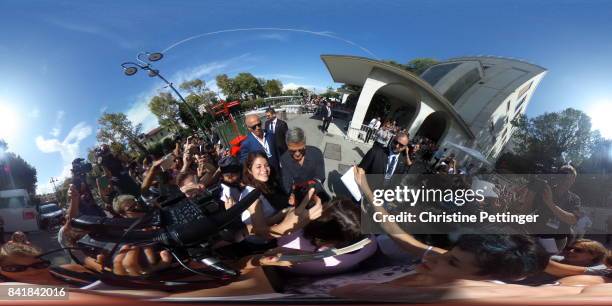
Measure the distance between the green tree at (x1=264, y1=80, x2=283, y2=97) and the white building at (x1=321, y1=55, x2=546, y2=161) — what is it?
0.32m

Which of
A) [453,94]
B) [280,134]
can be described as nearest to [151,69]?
[280,134]

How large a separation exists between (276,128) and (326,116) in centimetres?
31

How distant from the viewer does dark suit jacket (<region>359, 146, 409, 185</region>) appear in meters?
2.00

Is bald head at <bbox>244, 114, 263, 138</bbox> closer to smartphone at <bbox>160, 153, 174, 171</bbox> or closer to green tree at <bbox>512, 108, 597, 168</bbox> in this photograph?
smartphone at <bbox>160, 153, 174, 171</bbox>

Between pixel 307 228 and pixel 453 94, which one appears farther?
pixel 307 228

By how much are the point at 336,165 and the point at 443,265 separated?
101cm

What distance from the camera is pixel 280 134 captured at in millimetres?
1996

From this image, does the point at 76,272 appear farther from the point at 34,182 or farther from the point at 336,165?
the point at 336,165

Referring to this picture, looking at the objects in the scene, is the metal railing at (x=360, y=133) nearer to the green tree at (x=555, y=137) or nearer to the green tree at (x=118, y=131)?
the green tree at (x=555, y=137)

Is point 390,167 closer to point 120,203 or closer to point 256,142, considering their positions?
point 256,142

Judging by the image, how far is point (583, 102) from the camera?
82.4 inches

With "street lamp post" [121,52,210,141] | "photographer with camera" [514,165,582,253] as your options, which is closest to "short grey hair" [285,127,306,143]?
"street lamp post" [121,52,210,141]

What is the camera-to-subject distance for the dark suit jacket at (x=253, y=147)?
2.00 metres

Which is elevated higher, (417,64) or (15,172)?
(417,64)
